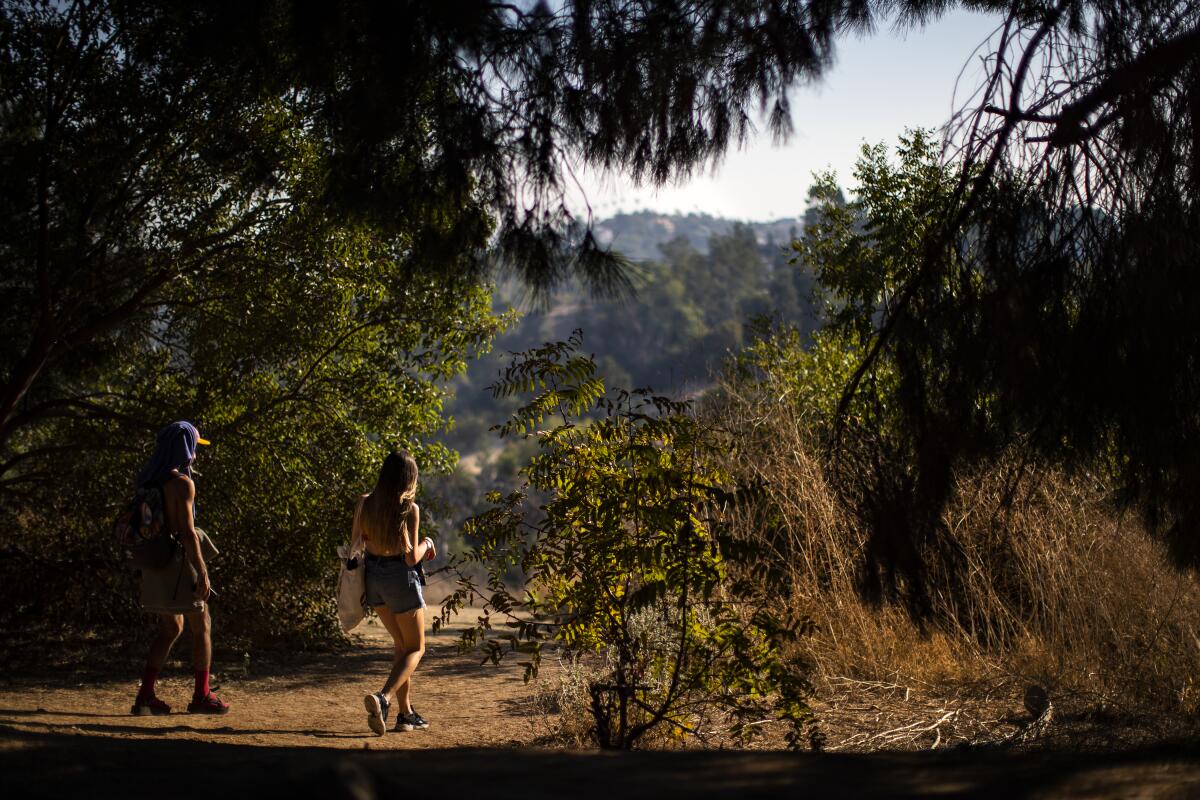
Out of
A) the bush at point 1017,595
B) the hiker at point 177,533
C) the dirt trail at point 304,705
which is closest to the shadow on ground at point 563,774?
the dirt trail at point 304,705

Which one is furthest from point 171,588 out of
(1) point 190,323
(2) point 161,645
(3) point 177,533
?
(1) point 190,323

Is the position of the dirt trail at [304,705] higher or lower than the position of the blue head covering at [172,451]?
lower

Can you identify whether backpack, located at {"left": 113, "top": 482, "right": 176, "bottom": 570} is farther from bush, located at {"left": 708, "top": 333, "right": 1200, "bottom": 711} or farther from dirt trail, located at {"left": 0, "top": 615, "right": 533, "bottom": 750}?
bush, located at {"left": 708, "top": 333, "right": 1200, "bottom": 711}

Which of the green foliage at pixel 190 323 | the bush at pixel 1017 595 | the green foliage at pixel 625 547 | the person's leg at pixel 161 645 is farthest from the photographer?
the green foliage at pixel 190 323

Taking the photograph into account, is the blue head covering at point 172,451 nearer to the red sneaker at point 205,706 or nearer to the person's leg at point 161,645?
the person's leg at point 161,645

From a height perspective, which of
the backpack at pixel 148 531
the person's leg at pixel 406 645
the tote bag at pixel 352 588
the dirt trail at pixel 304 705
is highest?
the backpack at pixel 148 531

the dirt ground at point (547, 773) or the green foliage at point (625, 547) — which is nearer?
the dirt ground at point (547, 773)

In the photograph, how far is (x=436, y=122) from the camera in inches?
199

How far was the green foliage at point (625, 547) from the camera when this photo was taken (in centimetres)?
489

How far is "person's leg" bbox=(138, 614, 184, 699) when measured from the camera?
6.25 meters

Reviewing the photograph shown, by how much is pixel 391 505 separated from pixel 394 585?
1.46 feet

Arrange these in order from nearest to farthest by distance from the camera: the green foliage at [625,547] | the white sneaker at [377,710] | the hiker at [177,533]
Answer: the green foliage at [625,547] → the white sneaker at [377,710] → the hiker at [177,533]

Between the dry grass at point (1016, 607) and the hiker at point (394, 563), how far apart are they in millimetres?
2207

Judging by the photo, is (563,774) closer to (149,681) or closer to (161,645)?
(161,645)
